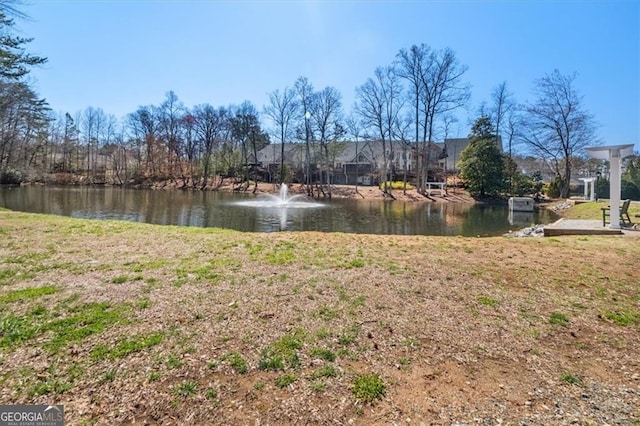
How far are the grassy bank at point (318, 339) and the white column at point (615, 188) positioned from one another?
4.90 m

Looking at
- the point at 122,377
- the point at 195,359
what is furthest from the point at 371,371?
the point at 122,377

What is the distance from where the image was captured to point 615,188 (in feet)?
32.2

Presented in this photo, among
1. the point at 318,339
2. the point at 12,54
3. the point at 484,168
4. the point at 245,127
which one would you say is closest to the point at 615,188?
the point at 318,339

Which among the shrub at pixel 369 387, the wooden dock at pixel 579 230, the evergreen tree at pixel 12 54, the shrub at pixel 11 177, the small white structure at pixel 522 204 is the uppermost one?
the evergreen tree at pixel 12 54

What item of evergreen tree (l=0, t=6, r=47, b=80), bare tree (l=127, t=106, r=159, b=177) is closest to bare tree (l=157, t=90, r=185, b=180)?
bare tree (l=127, t=106, r=159, b=177)

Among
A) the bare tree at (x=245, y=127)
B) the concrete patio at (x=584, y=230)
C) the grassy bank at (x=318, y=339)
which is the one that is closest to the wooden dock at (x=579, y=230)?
the concrete patio at (x=584, y=230)

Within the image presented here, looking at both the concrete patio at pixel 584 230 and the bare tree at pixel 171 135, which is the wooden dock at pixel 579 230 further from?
the bare tree at pixel 171 135

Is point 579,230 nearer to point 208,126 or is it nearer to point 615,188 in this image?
point 615,188

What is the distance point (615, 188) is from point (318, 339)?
36.0 ft

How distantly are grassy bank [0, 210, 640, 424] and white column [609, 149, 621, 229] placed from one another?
490cm

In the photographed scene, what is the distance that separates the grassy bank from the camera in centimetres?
228

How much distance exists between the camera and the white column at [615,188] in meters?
9.70

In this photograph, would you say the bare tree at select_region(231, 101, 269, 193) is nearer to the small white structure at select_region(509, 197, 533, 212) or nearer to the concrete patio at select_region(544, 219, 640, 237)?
the small white structure at select_region(509, 197, 533, 212)

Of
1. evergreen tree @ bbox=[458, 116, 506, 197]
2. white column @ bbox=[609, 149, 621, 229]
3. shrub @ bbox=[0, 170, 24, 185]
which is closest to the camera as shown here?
white column @ bbox=[609, 149, 621, 229]
